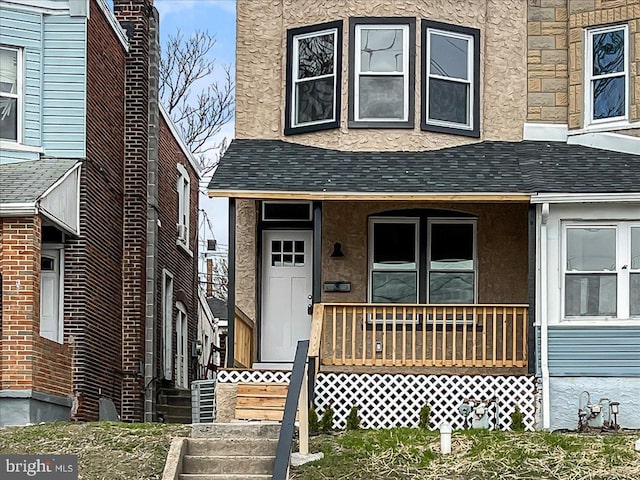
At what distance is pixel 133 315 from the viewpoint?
22922 millimetres

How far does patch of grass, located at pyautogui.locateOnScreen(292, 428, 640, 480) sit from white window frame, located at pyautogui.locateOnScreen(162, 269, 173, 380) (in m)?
11.4

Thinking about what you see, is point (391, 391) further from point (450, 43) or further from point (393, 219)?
point (450, 43)

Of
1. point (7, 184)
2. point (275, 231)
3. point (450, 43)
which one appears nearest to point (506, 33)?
point (450, 43)

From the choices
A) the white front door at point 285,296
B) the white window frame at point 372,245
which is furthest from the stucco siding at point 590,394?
the white front door at point 285,296

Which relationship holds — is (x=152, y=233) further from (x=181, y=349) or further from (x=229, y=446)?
(x=229, y=446)

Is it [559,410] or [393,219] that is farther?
[393,219]

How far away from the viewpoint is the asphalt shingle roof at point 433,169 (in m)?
18.2

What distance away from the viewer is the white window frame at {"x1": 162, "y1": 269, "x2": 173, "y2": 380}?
25.7 metres

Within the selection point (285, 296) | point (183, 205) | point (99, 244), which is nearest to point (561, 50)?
point (285, 296)

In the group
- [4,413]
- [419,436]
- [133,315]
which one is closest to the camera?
[419,436]

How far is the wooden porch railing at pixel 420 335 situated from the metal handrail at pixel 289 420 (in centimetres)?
354

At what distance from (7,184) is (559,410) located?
8203 mm

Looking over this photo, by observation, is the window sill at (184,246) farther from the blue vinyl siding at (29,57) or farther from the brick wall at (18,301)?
the brick wall at (18,301)

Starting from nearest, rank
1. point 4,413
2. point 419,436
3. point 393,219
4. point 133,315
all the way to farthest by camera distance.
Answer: point 419,436 → point 4,413 → point 393,219 → point 133,315
